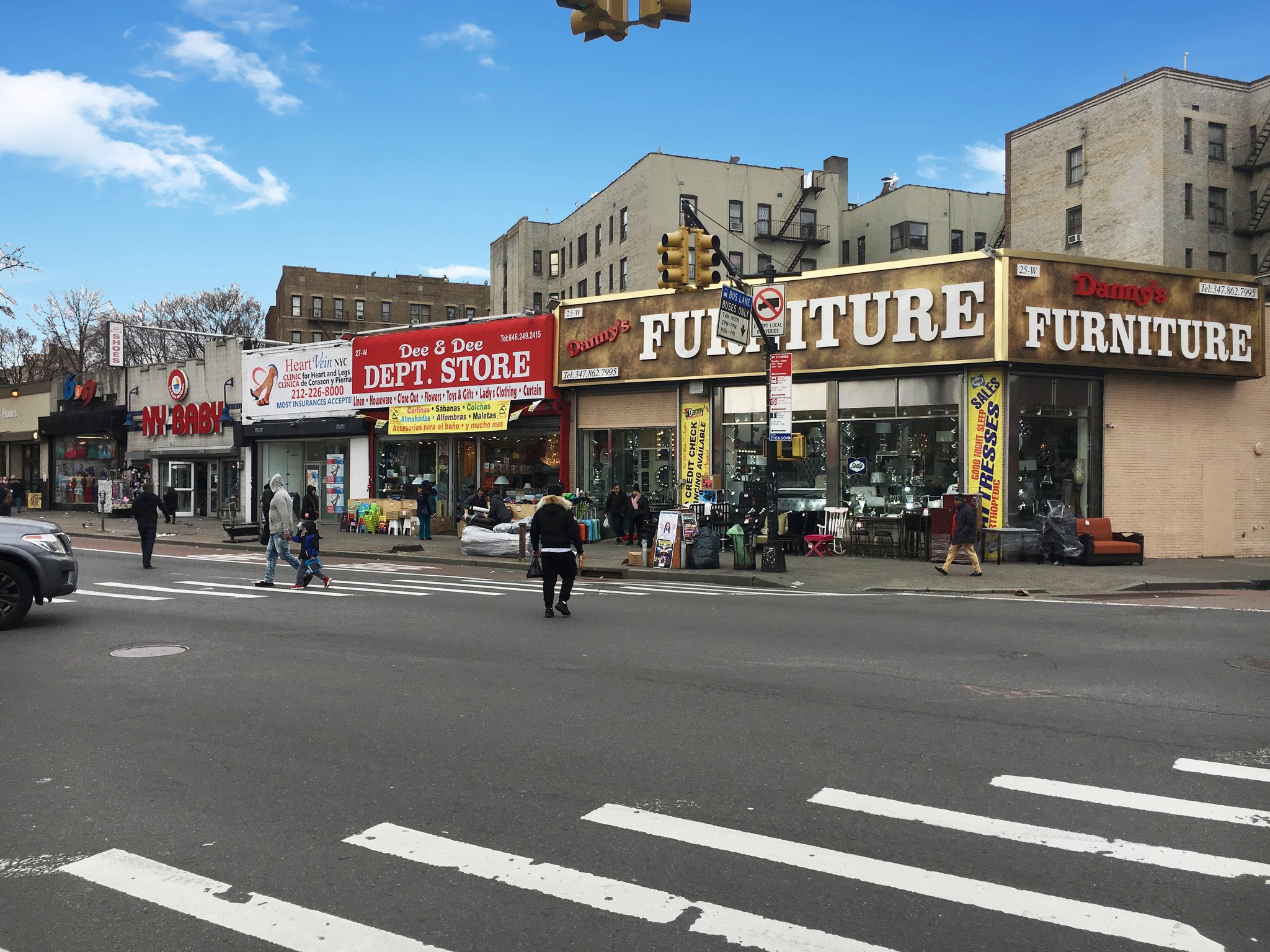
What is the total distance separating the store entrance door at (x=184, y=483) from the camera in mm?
41406

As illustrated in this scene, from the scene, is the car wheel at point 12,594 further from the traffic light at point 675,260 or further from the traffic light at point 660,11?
the traffic light at point 675,260

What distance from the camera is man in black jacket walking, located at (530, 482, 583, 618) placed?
12.8 meters

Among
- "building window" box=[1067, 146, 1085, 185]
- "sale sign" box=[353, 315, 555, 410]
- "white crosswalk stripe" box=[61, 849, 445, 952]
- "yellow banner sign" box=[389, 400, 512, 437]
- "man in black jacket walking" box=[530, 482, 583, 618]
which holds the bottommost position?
"white crosswalk stripe" box=[61, 849, 445, 952]

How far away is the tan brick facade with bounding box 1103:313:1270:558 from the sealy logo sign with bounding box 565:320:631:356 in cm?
1219

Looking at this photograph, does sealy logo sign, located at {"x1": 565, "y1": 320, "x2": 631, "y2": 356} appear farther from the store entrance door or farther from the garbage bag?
the store entrance door

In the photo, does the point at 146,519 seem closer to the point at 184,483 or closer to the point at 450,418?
the point at 450,418

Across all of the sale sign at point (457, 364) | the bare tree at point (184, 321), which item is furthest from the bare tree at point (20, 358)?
the sale sign at point (457, 364)

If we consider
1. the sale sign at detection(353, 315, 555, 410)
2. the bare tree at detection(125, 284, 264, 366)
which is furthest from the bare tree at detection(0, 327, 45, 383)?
the sale sign at detection(353, 315, 555, 410)

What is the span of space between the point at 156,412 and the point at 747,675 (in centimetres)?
3997

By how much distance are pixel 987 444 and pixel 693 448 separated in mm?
7472

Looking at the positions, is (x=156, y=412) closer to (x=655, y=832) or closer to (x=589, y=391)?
(x=589, y=391)

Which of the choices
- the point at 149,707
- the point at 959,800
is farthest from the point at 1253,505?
the point at 149,707

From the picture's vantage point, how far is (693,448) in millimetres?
25781

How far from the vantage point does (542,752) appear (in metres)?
6.23
